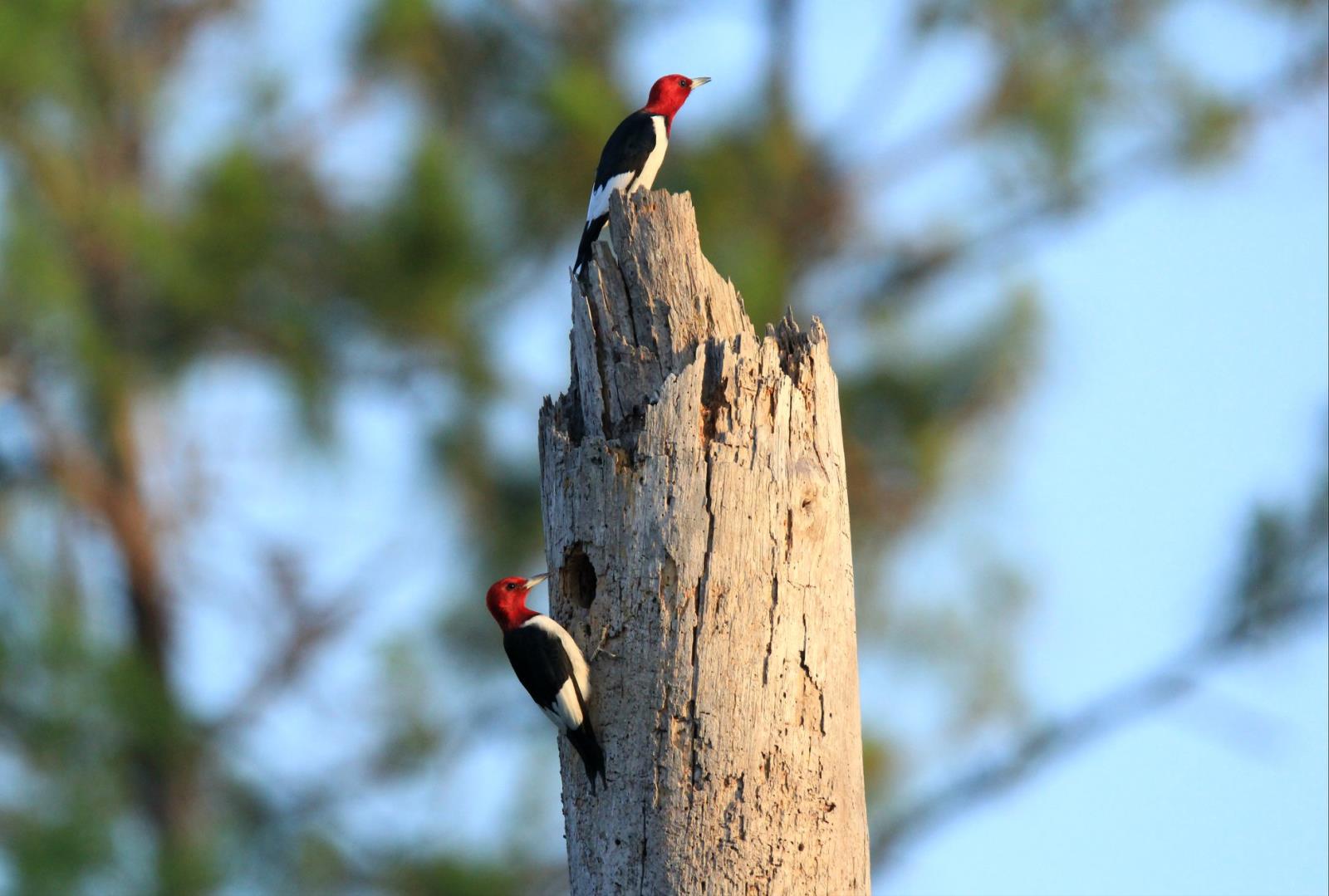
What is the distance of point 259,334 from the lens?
24.7 ft

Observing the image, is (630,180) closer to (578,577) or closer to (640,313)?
(640,313)

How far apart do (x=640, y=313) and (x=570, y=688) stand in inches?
29.9

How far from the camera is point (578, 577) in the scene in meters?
3.13

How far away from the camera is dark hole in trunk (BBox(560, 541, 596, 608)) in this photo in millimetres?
3100

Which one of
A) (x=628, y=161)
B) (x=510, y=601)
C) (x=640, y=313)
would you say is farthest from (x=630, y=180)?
(x=510, y=601)

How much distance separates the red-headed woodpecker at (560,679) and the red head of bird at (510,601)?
1.25ft

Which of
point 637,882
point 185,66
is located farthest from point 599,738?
point 185,66

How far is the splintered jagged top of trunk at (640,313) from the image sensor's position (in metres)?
3.14

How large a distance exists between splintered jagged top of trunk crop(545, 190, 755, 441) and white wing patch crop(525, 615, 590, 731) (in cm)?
40

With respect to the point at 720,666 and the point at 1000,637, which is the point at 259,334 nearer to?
the point at 1000,637

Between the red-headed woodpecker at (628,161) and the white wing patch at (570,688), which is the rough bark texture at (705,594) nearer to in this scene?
the white wing patch at (570,688)

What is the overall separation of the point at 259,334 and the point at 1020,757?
160 inches

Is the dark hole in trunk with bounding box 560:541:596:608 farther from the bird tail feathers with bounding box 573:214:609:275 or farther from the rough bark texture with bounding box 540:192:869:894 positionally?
the bird tail feathers with bounding box 573:214:609:275

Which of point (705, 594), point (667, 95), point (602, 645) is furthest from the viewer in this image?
point (667, 95)
